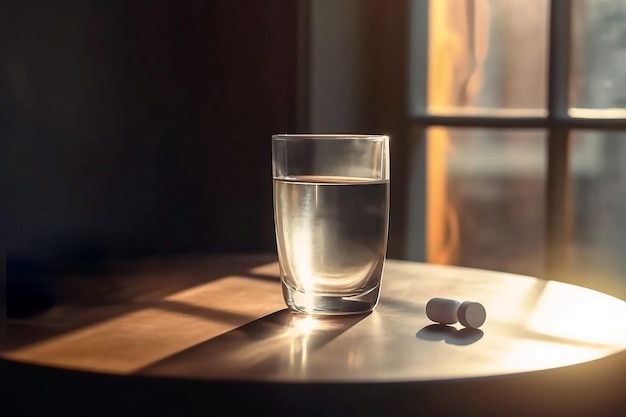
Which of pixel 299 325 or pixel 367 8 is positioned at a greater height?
pixel 367 8

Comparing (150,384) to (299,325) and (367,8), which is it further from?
(367,8)

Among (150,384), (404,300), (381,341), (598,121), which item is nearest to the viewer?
(150,384)

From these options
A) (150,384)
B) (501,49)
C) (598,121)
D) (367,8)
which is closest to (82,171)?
(367,8)

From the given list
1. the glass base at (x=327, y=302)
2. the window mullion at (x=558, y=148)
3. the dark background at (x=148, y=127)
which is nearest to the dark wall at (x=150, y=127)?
the dark background at (x=148, y=127)

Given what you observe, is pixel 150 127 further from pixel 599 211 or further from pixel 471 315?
pixel 471 315

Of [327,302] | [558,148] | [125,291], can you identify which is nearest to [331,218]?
[327,302]
